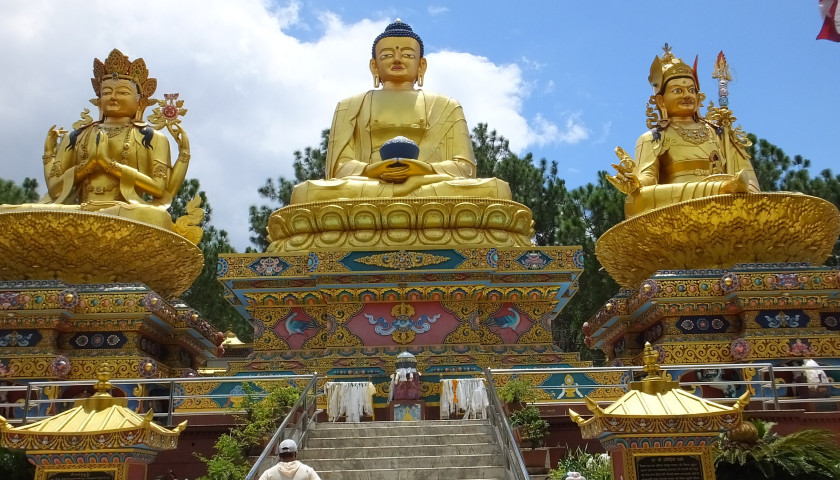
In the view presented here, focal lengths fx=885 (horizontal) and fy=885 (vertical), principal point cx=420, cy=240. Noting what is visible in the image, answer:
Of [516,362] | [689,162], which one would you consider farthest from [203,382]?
[689,162]

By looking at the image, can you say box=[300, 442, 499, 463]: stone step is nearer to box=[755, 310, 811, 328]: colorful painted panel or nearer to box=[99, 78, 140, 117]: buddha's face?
box=[755, 310, 811, 328]: colorful painted panel

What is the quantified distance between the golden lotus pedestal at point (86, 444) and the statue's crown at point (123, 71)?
33.2ft

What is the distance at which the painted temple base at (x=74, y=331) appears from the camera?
12.2 m

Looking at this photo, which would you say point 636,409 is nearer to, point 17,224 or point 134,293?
point 134,293

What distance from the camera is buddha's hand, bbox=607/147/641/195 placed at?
14.5 metres

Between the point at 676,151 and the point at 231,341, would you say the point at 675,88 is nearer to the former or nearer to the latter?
the point at 676,151

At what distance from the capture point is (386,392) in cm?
1223

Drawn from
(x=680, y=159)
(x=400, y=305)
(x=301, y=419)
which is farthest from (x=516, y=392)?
(x=680, y=159)

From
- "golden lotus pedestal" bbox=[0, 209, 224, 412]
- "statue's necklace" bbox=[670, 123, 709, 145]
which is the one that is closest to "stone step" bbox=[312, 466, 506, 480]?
"golden lotus pedestal" bbox=[0, 209, 224, 412]

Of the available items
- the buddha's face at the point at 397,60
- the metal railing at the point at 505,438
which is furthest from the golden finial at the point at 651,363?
the buddha's face at the point at 397,60

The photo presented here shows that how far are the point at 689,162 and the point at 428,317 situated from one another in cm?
550

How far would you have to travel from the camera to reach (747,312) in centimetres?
1239

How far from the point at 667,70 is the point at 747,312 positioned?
5.32m

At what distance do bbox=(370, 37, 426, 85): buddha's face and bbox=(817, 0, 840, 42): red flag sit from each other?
7505 mm
